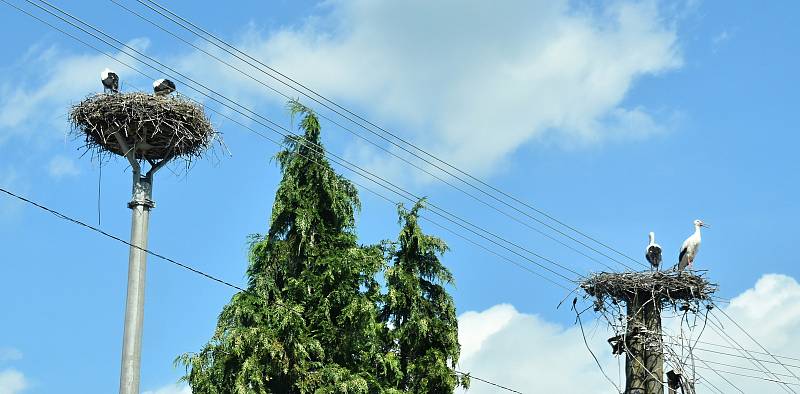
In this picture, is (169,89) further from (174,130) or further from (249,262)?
(249,262)

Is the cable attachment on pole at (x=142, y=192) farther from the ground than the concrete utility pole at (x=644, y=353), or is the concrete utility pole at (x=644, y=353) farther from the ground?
the cable attachment on pole at (x=142, y=192)

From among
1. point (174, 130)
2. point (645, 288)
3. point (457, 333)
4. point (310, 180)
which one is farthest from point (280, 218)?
point (645, 288)

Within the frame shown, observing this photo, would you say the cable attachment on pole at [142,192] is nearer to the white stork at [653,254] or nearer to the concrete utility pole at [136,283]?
the concrete utility pole at [136,283]

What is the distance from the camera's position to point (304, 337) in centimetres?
2323

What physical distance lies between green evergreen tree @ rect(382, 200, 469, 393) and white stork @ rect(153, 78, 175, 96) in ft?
23.3

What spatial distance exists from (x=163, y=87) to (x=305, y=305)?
574 cm

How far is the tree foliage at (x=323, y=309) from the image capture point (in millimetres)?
22719

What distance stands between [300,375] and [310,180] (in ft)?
13.1

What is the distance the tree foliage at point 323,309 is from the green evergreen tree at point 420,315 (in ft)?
0.07

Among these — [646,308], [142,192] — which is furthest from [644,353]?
[142,192]

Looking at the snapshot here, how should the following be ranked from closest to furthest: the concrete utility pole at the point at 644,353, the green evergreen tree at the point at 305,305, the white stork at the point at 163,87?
the concrete utility pole at the point at 644,353, the white stork at the point at 163,87, the green evergreen tree at the point at 305,305

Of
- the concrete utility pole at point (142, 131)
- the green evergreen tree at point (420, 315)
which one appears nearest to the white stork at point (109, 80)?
the concrete utility pole at point (142, 131)

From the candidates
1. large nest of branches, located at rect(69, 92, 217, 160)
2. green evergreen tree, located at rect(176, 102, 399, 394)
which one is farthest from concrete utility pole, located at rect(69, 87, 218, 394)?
green evergreen tree, located at rect(176, 102, 399, 394)

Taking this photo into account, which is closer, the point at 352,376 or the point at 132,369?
the point at 132,369
